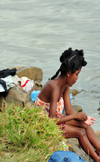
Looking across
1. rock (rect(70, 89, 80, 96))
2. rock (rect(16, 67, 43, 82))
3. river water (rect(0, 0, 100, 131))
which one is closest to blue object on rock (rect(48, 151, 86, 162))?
river water (rect(0, 0, 100, 131))

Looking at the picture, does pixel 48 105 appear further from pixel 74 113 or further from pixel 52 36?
pixel 52 36

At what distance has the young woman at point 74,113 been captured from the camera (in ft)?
16.2

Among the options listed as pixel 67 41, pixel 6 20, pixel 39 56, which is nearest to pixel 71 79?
pixel 39 56

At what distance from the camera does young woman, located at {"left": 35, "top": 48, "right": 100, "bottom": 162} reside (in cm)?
494

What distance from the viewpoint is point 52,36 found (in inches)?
917

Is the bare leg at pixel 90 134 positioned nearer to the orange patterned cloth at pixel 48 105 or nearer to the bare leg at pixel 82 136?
the bare leg at pixel 82 136

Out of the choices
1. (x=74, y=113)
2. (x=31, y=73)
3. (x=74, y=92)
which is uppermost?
(x=74, y=113)

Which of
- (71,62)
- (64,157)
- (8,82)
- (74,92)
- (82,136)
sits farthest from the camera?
(74,92)

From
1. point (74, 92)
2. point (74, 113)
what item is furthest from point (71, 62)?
point (74, 92)

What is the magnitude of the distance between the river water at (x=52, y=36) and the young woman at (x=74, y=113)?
311cm

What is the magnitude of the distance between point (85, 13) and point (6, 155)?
104 ft

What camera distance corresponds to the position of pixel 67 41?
21.4 m

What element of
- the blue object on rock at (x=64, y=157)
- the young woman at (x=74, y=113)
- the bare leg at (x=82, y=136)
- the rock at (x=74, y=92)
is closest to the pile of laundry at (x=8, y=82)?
the young woman at (x=74, y=113)

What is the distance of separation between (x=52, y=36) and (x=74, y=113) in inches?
734
